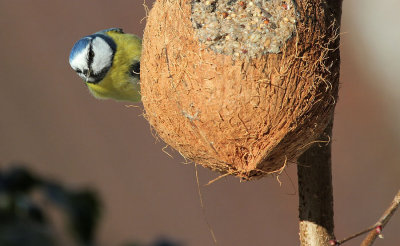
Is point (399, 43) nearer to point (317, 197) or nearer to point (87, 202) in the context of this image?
point (317, 197)

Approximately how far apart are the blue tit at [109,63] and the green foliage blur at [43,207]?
4.89 ft

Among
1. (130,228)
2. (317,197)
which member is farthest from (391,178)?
(317,197)

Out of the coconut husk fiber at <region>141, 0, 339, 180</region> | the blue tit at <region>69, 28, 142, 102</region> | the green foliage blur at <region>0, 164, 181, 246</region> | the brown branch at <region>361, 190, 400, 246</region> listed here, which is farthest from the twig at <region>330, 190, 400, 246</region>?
→ the blue tit at <region>69, 28, 142, 102</region>

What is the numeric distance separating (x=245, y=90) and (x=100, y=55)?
3.80 ft

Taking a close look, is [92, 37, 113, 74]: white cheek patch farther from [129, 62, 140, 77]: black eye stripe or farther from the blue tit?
[129, 62, 140, 77]: black eye stripe

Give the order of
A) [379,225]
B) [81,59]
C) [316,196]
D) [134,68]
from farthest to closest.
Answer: [81,59], [134,68], [316,196], [379,225]

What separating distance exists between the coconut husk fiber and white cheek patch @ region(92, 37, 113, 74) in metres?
0.92

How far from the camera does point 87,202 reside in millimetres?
540

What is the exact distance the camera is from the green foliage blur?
48 centimetres

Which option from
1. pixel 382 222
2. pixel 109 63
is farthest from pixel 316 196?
pixel 109 63

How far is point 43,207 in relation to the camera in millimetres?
565

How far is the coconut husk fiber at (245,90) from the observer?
116 centimetres

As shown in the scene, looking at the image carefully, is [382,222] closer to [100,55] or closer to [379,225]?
[379,225]

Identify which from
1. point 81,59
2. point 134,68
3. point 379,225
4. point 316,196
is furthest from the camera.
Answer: point 81,59
